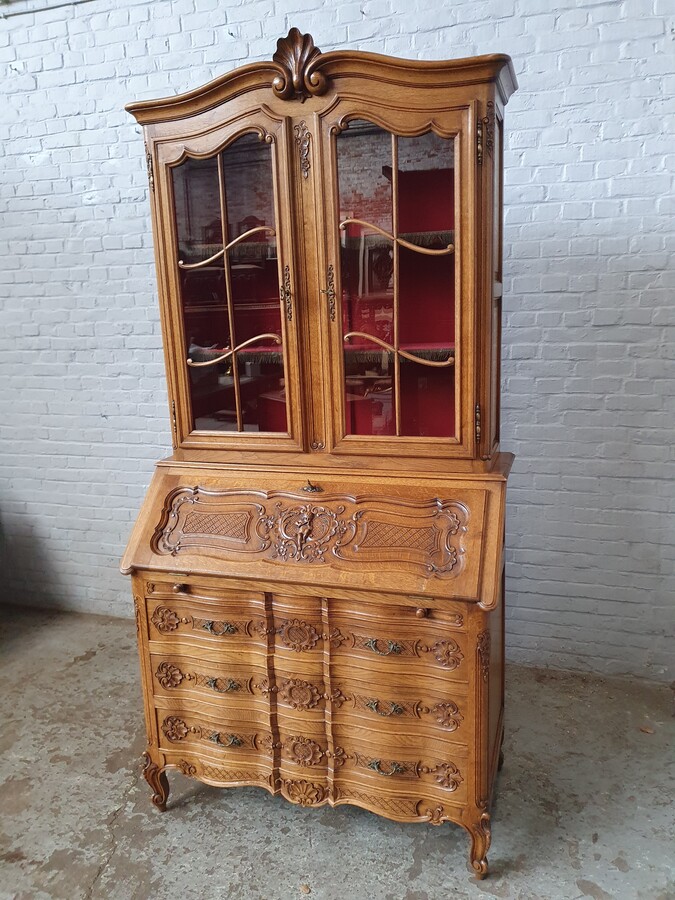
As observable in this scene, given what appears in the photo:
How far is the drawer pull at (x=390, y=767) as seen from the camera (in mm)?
1946

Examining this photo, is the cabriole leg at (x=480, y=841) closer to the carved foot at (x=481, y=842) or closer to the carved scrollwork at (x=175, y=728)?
the carved foot at (x=481, y=842)

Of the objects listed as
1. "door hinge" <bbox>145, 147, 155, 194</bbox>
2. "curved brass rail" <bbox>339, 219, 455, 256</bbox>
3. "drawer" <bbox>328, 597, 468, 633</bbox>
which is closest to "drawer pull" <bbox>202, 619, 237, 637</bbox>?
"drawer" <bbox>328, 597, 468, 633</bbox>

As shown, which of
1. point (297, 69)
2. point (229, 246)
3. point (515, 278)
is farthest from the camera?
point (515, 278)

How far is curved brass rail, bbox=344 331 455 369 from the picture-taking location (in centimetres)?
191

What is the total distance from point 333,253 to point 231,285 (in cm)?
34

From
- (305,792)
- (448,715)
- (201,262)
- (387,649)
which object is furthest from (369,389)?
(305,792)

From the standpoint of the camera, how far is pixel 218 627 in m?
2.05

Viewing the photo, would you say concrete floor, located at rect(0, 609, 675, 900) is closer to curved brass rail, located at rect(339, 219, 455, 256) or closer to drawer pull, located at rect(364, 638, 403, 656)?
drawer pull, located at rect(364, 638, 403, 656)

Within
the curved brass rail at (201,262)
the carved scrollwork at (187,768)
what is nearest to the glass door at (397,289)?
the curved brass rail at (201,262)

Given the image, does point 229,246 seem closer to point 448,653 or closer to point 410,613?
point 410,613

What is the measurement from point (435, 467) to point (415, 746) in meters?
0.81

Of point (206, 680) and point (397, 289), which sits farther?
point (206, 680)

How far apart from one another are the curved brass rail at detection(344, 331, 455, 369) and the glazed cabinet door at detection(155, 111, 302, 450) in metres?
0.19

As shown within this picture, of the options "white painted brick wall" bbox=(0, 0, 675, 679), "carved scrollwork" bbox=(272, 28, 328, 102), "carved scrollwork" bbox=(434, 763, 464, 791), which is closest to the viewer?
"carved scrollwork" bbox=(272, 28, 328, 102)
